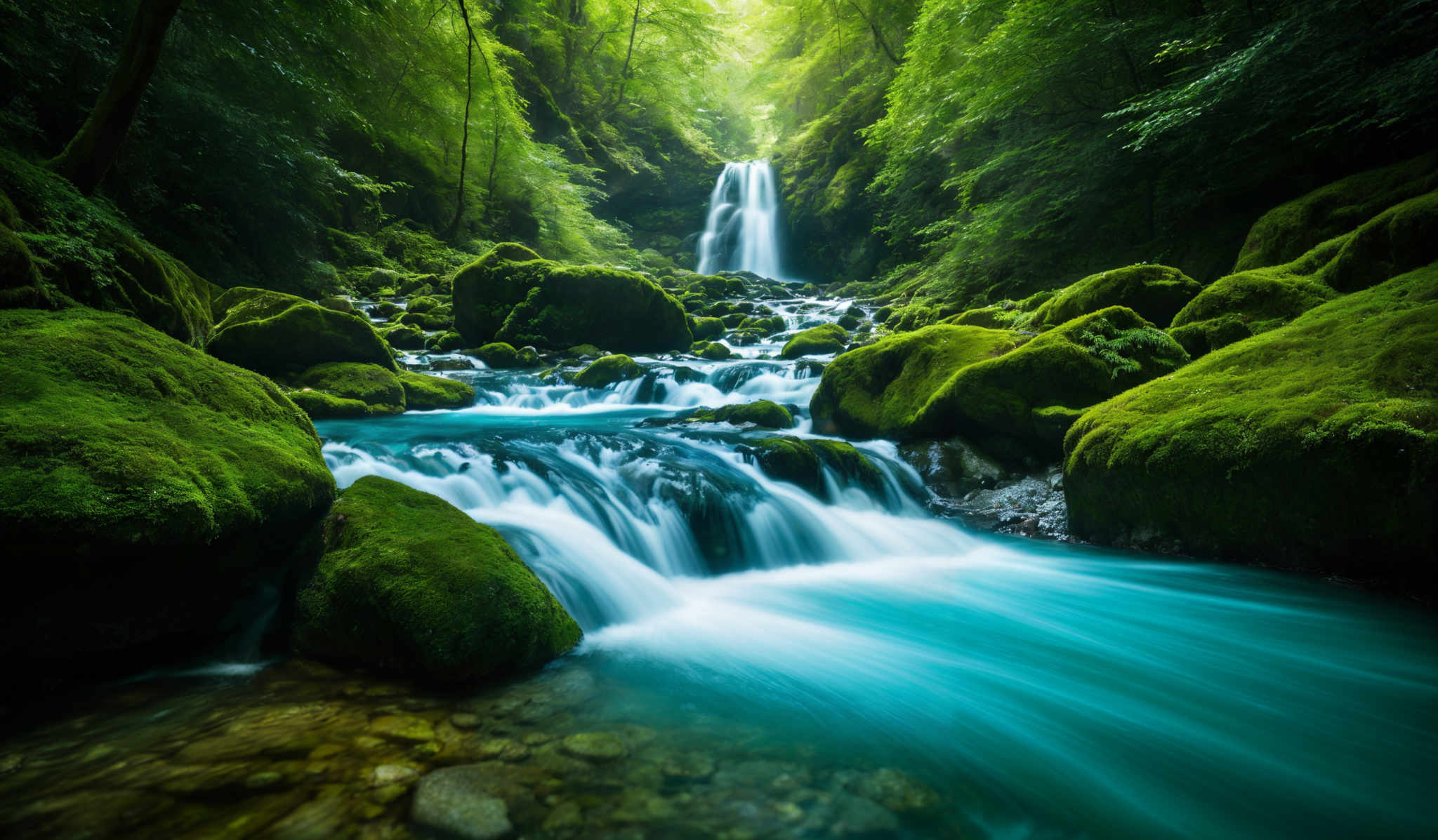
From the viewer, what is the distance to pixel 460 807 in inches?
70.7

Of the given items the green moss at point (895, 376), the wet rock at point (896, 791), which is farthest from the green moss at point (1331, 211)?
the wet rock at point (896, 791)

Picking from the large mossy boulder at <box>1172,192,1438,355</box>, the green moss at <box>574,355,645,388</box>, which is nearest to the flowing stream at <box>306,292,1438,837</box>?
the large mossy boulder at <box>1172,192,1438,355</box>

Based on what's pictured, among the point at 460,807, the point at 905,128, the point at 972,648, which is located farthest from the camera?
the point at 905,128

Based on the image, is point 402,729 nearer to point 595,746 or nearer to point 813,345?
point 595,746

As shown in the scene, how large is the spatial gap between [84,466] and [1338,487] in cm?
657

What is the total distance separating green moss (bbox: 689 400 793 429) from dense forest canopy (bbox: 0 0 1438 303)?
19.7 ft

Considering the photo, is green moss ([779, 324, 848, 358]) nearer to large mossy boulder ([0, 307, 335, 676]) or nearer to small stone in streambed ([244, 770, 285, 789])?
large mossy boulder ([0, 307, 335, 676])

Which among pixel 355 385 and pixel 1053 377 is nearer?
pixel 1053 377

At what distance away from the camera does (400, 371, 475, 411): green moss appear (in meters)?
9.96

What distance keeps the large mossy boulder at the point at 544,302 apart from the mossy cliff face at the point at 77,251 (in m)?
8.07

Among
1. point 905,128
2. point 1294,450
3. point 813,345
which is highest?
point 905,128

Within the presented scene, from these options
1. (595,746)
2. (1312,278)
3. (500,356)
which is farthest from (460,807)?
(500,356)

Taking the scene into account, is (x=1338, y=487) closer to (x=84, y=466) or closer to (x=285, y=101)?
(x=84, y=466)

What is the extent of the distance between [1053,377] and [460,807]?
6484 mm
